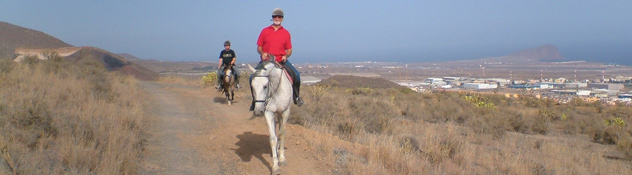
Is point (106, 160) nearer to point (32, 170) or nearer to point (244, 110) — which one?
point (32, 170)

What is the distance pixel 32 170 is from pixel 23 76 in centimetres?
816

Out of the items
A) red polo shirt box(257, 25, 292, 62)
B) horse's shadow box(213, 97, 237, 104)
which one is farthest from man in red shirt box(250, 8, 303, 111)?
horse's shadow box(213, 97, 237, 104)

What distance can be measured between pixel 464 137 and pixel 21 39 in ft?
155

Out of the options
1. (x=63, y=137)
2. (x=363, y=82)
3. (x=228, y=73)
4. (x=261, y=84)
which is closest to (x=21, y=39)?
(x=363, y=82)

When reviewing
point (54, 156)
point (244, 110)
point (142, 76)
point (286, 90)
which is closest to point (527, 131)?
point (244, 110)

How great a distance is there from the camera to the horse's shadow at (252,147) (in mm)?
8145

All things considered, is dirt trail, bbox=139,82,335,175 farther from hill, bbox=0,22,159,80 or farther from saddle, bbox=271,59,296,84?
hill, bbox=0,22,159,80

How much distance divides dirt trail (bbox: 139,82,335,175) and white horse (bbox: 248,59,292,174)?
27.3 inches

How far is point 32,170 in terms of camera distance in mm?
5180

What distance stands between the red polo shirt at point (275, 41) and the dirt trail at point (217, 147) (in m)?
1.84

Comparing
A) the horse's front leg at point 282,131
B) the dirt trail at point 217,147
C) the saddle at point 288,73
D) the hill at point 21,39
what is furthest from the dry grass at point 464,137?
the hill at point 21,39

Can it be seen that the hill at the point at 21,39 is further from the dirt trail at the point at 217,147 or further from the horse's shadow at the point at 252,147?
the horse's shadow at the point at 252,147

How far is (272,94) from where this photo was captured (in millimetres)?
6926

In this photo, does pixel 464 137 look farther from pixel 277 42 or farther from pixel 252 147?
pixel 277 42
